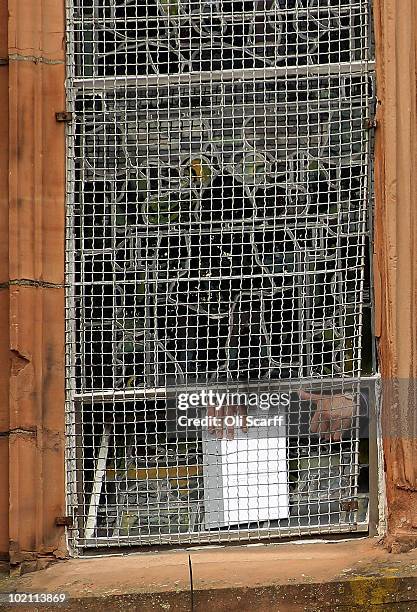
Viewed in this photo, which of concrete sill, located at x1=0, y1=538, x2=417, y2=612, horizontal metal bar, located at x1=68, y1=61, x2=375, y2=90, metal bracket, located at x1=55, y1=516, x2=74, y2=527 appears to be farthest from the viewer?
horizontal metal bar, located at x1=68, y1=61, x2=375, y2=90

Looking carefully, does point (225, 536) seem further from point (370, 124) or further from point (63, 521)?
point (370, 124)

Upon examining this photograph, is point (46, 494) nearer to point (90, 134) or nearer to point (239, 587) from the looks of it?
point (239, 587)

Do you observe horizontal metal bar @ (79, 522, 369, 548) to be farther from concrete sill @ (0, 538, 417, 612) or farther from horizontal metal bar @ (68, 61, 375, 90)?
horizontal metal bar @ (68, 61, 375, 90)

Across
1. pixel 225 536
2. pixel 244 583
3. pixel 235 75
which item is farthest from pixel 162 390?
pixel 235 75

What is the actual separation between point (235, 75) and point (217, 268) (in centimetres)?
84

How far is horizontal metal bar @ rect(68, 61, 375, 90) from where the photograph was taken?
178 inches

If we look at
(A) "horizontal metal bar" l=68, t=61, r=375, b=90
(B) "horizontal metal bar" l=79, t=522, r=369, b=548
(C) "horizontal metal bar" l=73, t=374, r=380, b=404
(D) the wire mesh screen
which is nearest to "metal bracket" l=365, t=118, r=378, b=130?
(D) the wire mesh screen

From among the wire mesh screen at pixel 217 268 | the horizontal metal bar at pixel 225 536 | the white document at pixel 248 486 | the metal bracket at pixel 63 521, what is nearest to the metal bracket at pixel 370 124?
the wire mesh screen at pixel 217 268

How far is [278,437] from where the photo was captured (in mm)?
4461

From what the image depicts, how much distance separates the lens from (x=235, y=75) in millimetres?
4539

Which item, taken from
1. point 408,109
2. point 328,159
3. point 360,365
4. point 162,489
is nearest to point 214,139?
point 328,159

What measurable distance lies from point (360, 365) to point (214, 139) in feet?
3.79

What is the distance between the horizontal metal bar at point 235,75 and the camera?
452 cm

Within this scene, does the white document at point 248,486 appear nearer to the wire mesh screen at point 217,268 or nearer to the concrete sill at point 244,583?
the wire mesh screen at point 217,268
